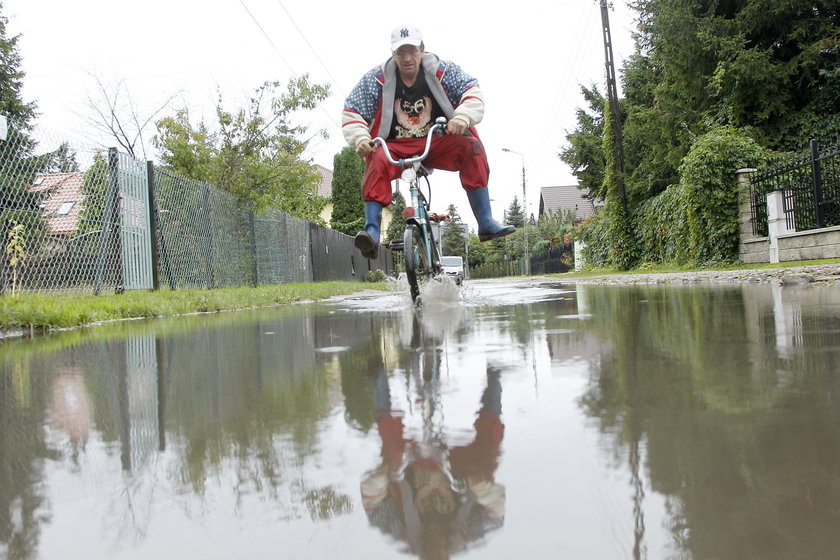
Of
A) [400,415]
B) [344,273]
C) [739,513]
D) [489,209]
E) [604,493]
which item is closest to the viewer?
[739,513]

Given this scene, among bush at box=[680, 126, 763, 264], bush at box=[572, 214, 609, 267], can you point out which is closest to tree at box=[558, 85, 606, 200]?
bush at box=[572, 214, 609, 267]

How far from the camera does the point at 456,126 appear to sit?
566 centimetres

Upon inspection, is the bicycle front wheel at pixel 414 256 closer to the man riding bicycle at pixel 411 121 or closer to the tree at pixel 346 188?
the man riding bicycle at pixel 411 121

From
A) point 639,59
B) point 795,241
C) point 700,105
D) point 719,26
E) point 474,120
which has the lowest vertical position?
point 795,241

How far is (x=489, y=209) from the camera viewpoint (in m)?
6.33

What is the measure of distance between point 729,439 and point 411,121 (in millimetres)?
5136

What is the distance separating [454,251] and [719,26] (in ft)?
197

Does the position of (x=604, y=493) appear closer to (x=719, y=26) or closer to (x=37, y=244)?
(x=37, y=244)

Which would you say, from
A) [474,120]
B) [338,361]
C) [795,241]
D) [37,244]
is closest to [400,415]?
[338,361]

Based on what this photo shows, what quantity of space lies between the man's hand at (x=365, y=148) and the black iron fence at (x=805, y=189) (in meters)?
10.0

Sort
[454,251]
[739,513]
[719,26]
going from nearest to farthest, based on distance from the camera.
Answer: [739,513] < [719,26] < [454,251]

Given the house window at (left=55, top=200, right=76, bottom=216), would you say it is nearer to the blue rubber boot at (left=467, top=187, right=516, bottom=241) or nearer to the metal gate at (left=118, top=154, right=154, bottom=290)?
the metal gate at (left=118, top=154, right=154, bottom=290)

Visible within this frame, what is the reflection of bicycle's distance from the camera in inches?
229

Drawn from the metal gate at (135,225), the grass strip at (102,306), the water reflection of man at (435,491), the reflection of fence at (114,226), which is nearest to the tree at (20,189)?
the reflection of fence at (114,226)
